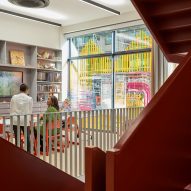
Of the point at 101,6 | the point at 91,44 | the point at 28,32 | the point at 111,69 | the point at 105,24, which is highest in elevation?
the point at 101,6

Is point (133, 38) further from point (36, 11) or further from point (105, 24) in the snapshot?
point (36, 11)

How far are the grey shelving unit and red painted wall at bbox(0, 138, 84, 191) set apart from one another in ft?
19.2

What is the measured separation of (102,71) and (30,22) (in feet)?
8.65

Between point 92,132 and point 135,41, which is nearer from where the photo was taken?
point 92,132

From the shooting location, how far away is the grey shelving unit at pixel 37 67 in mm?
7926

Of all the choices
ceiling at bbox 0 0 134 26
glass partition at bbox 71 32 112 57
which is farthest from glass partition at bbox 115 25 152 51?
ceiling at bbox 0 0 134 26

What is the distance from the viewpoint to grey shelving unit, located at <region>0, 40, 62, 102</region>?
7926 millimetres

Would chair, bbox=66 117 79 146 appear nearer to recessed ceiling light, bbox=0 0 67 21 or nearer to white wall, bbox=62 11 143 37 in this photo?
recessed ceiling light, bbox=0 0 67 21

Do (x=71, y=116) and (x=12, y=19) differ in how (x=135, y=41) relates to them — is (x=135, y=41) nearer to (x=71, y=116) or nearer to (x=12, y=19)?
(x=12, y=19)

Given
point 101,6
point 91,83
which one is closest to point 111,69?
point 91,83

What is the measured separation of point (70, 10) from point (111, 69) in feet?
6.99

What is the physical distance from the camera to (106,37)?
8539 millimetres

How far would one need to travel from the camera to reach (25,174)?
2182 millimetres

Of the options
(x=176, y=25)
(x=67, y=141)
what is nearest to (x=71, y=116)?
(x=67, y=141)
